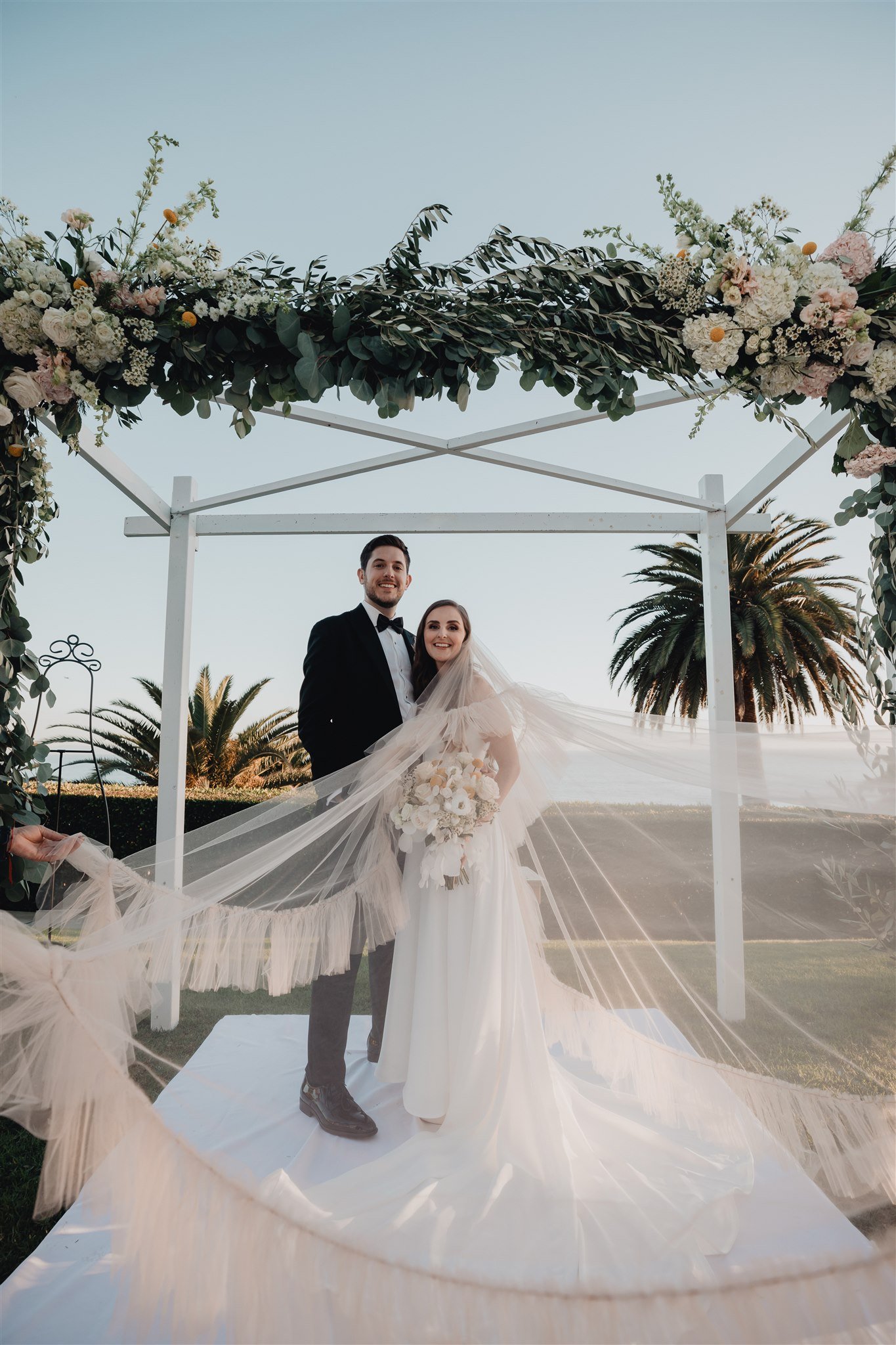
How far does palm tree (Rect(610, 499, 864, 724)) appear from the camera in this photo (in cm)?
954

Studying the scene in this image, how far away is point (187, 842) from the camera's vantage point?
2393 millimetres

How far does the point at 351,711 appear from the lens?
318 cm

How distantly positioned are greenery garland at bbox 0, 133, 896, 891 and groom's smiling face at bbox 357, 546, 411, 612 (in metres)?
1.10

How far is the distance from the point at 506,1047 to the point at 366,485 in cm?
Result: 722

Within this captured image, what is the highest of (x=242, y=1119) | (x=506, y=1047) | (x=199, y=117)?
(x=199, y=117)

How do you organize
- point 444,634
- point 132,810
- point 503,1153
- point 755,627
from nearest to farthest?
point 503,1153 < point 444,634 < point 132,810 < point 755,627

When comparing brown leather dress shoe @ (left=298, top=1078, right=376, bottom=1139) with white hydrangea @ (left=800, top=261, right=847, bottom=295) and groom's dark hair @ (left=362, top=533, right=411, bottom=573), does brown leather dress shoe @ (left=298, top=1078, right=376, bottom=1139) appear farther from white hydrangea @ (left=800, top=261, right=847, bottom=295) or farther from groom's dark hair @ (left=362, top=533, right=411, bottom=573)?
white hydrangea @ (left=800, top=261, right=847, bottom=295)

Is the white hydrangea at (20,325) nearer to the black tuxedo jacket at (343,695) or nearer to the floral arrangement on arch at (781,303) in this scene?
the black tuxedo jacket at (343,695)

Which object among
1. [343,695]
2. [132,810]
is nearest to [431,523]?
[343,695]

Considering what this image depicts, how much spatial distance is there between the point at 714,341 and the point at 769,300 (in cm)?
19

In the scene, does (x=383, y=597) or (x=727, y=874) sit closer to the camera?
(x=727, y=874)

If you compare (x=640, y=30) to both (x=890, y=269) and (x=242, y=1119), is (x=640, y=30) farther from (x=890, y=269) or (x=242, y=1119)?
(x=242, y=1119)

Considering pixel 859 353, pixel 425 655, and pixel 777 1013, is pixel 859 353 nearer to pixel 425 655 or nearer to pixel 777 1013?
pixel 425 655

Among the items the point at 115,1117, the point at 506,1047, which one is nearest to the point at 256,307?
the point at 115,1117
